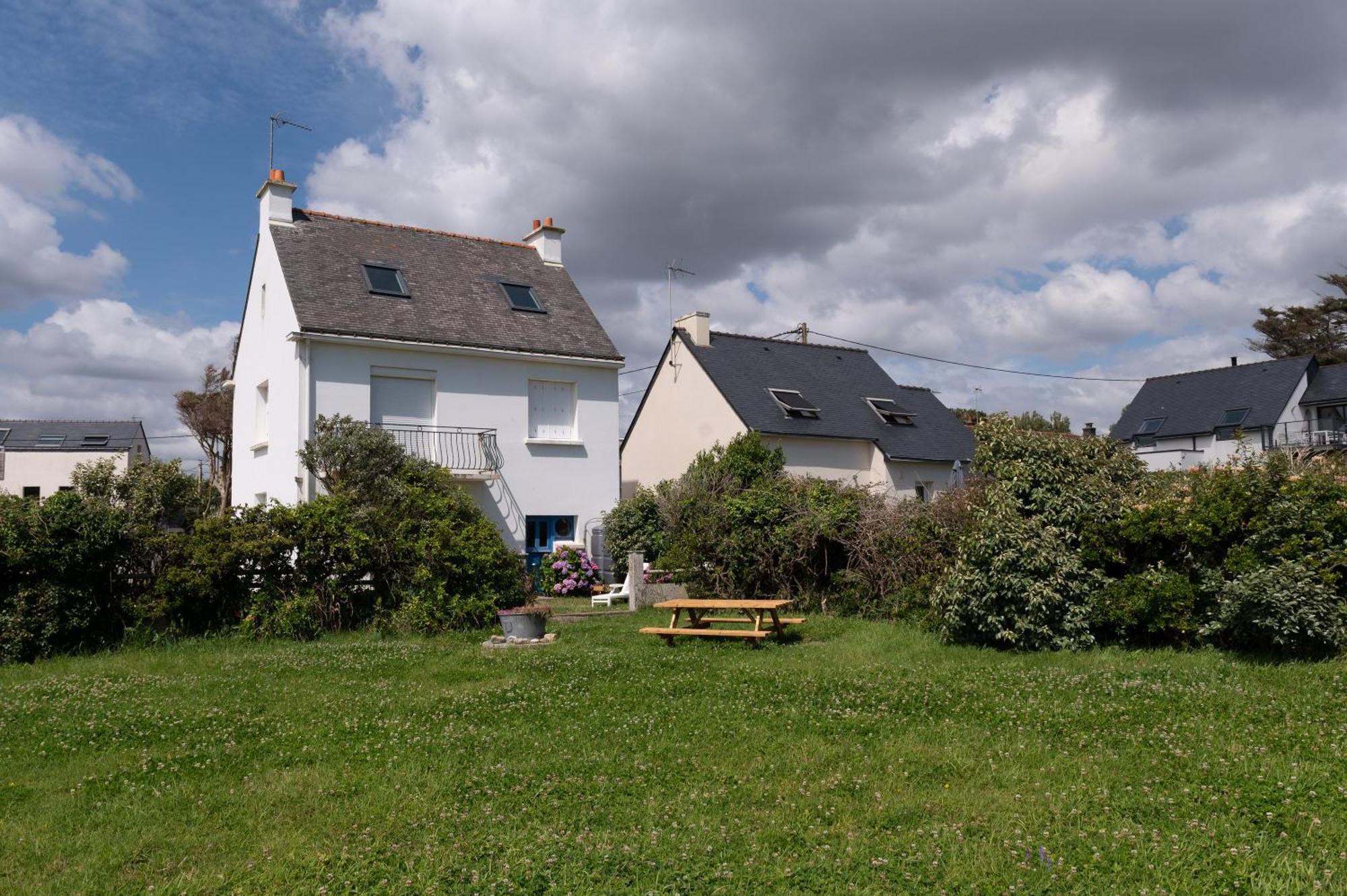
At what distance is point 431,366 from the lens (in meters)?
19.9

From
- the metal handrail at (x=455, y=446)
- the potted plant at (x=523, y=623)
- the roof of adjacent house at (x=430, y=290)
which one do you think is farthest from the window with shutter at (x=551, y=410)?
the potted plant at (x=523, y=623)

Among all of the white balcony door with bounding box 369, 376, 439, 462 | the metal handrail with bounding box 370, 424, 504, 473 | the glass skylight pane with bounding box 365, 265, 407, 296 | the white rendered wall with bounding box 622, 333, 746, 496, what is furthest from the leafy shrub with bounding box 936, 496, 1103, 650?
the white rendered wall with bounding box 622, 333, 746, 496

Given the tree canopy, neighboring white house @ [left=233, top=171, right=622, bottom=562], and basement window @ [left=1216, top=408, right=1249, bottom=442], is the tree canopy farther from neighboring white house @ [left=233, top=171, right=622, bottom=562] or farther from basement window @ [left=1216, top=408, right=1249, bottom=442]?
neighboring white house @ [left=233, top=171, right=622, bottom=562]

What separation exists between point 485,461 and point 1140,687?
1444 cm

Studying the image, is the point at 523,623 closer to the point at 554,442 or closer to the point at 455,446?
the point at 455,446

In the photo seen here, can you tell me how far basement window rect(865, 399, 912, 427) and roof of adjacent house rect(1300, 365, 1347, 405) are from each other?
17993 millimetres

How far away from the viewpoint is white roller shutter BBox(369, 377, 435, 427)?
63.9ft

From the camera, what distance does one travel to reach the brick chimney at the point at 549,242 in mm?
24562

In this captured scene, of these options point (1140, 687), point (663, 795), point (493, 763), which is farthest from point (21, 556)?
point (1140, 687)

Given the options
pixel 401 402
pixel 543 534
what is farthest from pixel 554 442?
pixel 401 402

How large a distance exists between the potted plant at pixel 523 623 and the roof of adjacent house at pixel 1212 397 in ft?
106

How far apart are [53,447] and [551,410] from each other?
1541 inches

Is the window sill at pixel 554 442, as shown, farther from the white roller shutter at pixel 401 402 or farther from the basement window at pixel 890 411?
the basement window at pixel 890 411

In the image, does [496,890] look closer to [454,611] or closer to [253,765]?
[253,765]
